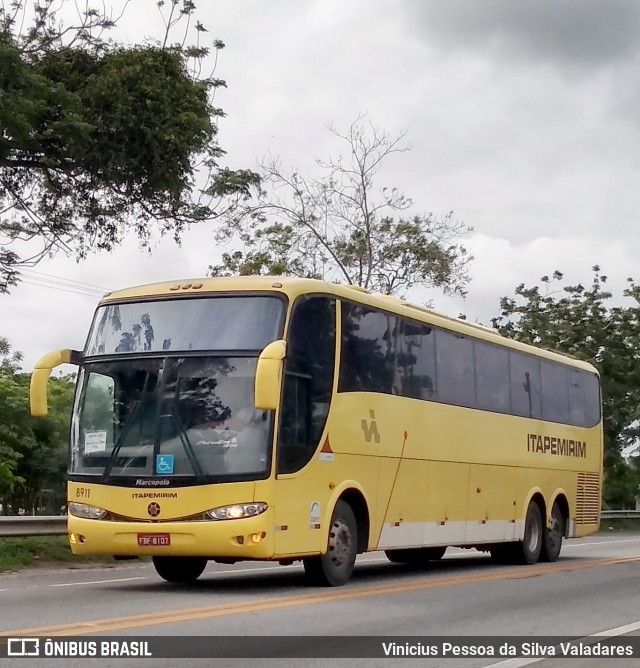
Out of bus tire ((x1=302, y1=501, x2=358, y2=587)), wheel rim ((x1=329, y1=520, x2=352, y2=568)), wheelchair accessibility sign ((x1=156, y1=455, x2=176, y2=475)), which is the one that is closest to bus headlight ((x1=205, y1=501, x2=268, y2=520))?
wheelchair accessibility sign ((x1=156, y1=455, x2=176, y2=475))

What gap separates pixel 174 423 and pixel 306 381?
5.11ft

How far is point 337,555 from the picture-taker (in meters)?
13.7

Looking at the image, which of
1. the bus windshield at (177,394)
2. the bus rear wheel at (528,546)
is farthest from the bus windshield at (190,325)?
the bus rear wheel at (528,546)

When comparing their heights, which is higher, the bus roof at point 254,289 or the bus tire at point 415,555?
the bus roof at point 254,289

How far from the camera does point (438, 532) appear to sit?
16547 millimetres

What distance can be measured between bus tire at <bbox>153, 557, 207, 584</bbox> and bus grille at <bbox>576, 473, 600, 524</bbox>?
9500 mm

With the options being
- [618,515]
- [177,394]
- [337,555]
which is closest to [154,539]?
[177,394]

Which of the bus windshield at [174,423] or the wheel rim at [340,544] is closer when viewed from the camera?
the bus windshield at [174,423]

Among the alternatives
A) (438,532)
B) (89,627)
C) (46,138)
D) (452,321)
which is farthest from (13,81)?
(89,627)

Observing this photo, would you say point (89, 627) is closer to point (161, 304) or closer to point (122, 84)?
point (161, 304)

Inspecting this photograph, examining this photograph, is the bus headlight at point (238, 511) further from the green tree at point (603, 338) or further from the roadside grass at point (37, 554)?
the green tree at point (603, 338)

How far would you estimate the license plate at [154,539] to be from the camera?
12.5m

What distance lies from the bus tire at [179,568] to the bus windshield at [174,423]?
1.86 m

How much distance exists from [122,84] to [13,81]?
8.07ft
